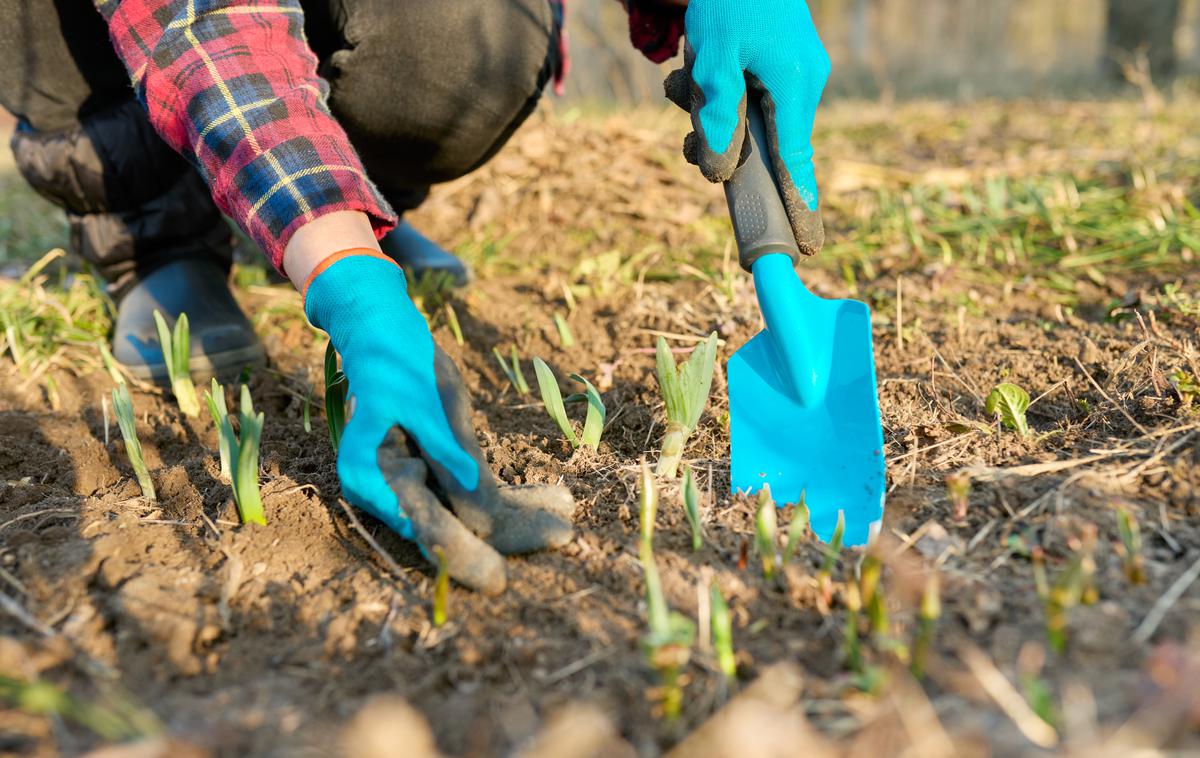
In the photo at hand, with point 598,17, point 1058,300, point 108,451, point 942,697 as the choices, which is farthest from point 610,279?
point 598,17

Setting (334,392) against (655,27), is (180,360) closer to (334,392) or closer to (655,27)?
(334,392)

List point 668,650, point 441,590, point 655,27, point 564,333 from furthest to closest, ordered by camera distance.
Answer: point 564,333
point 655,27
point 441,590
point 668,650

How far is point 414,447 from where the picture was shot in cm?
126

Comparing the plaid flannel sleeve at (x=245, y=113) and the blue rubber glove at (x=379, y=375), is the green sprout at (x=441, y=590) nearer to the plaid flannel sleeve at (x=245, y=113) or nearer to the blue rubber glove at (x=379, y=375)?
the blue rubber glove at (x=379, y=375)

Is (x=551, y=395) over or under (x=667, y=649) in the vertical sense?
under

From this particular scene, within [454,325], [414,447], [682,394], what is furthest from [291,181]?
[454,325]

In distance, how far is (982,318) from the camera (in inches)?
83.4

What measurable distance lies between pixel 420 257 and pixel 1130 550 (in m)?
1.87

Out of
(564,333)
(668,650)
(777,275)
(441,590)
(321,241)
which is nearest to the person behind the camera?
(668,650)

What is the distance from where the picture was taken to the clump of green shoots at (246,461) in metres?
1.24

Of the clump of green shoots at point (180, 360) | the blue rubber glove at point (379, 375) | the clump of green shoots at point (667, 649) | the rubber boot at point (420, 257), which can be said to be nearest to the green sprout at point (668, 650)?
the clump of green shoots at point (667, 649)

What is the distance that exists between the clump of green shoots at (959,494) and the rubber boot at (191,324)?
152 cm

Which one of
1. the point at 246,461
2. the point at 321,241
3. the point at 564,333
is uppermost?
the point at 321,241

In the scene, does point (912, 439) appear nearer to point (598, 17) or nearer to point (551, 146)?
point (551, 146)
